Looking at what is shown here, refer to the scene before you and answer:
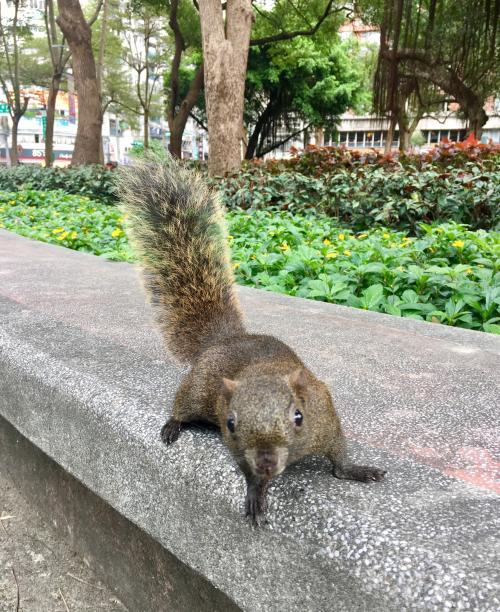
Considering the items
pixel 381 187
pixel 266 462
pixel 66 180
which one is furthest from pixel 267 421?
pixel 66 180

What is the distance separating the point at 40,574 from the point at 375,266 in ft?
8.17

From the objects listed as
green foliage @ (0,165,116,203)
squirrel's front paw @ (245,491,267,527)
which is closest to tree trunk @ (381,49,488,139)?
green foliage @ (0,165,116,203)

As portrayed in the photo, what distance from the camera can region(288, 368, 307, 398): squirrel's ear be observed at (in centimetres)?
117

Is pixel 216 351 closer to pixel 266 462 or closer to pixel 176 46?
pixel 266 462

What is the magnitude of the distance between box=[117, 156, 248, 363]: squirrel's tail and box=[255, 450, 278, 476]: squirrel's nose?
76 centimetres

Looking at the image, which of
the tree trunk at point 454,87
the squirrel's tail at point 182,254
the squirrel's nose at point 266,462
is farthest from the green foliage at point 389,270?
the tree trunk at point 454,87

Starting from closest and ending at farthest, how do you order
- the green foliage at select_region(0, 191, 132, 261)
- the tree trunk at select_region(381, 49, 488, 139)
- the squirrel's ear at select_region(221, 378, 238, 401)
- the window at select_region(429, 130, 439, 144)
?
the squirrel's ear at select_region(221, 378, 238, 401), the green foliage at select_region(0, 191, 132, 261), the tree trunk at select_region(381, 49, 488, 139), the window at select_region(429, 130, 439, 144)

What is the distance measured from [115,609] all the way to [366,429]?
2.90 ft

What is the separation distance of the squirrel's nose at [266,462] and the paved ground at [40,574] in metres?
→ 0.95

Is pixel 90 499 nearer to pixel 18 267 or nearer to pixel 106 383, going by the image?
pixel 106 383

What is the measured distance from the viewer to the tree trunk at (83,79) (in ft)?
39.9

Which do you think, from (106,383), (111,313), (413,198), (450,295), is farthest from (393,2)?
(106,383)

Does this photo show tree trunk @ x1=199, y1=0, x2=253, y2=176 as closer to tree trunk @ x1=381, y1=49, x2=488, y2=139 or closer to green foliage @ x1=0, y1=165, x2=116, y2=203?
green foliage @ x1=0, y1=165, x2=116, y2=203

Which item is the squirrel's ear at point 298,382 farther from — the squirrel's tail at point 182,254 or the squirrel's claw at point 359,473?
the squirrel's tail at point 182,254
